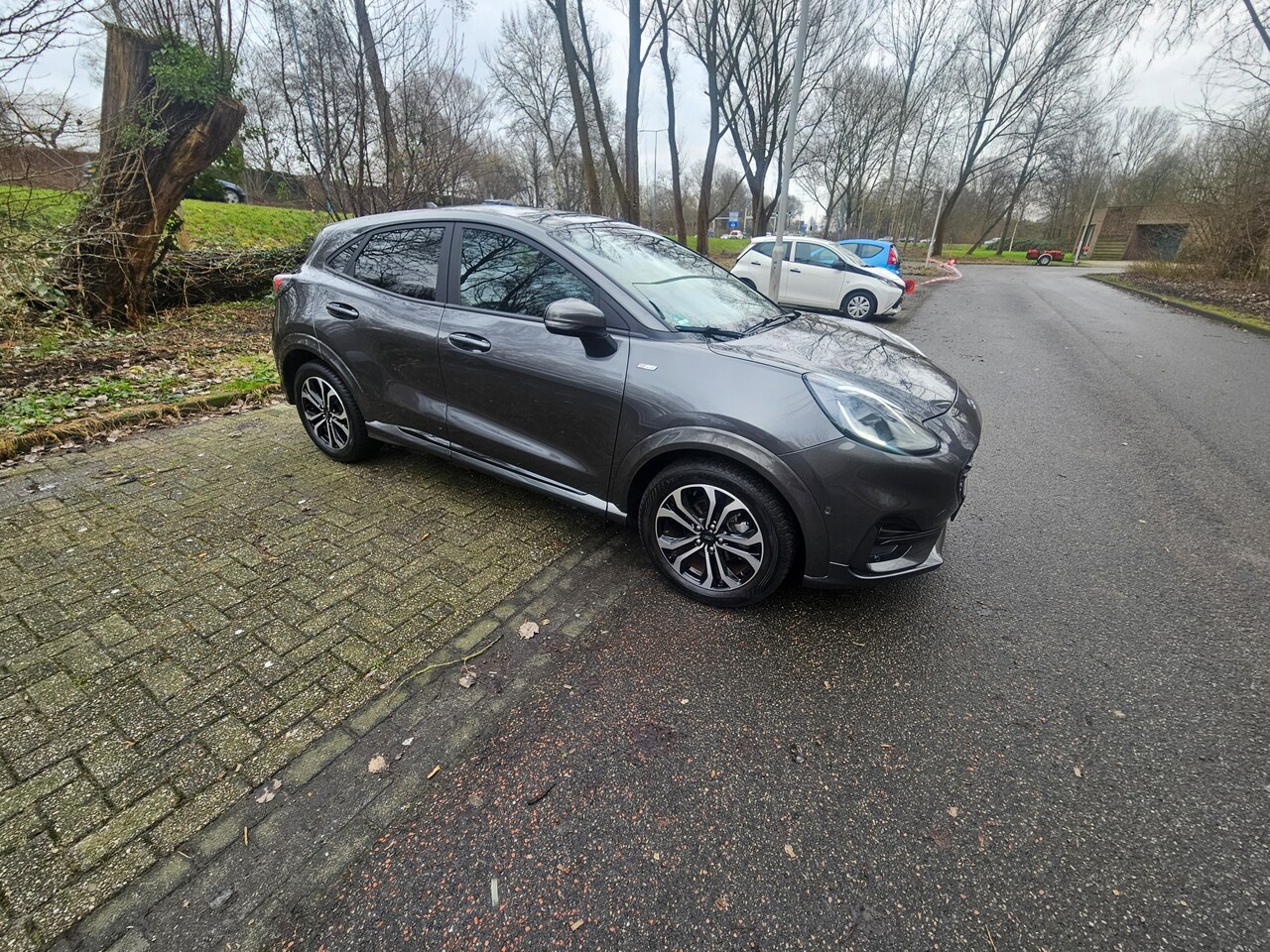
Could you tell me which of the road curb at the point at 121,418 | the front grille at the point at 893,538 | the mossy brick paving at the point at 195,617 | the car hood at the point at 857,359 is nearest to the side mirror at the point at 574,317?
the car hood at the point at 857,359

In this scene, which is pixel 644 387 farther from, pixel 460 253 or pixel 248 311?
pixel 248 311

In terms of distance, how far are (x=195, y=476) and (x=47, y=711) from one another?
208 cm

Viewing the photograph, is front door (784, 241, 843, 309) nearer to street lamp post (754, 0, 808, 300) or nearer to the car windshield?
street lamp post (754, 0, 808, 300)

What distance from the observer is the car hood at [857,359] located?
8.18 feet

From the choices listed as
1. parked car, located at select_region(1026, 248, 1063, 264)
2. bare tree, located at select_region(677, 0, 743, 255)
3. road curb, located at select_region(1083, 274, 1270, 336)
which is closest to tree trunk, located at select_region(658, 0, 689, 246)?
bare tree, located at select_region(677, 0, 743, 255)

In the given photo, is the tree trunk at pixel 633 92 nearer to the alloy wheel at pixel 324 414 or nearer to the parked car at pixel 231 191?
the alloy wheel at pixel 324 414

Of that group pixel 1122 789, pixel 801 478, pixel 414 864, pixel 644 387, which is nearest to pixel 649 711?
pixel 414 864

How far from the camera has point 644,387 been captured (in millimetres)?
2541

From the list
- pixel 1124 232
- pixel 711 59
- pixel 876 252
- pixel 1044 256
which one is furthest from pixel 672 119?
pixel 1124 232

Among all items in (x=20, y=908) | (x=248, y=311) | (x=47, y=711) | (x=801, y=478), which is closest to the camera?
(x=20, y=908)

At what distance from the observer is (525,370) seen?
112 inches

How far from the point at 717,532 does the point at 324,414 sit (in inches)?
117

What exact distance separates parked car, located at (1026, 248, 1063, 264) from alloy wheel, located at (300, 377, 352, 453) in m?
51.9

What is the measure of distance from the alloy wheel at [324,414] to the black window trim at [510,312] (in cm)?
124
